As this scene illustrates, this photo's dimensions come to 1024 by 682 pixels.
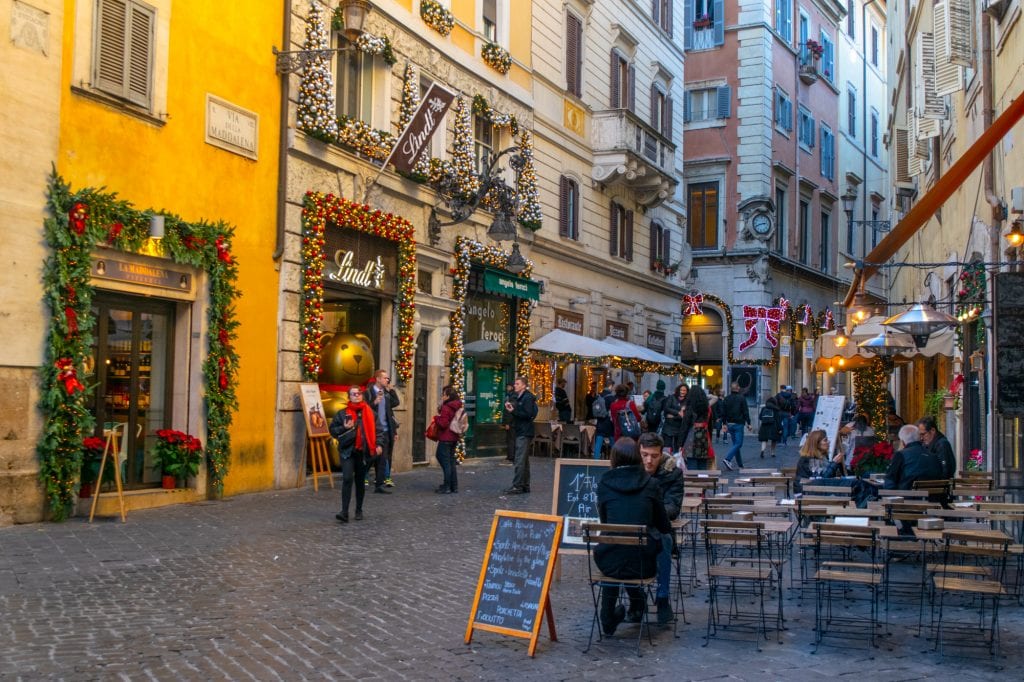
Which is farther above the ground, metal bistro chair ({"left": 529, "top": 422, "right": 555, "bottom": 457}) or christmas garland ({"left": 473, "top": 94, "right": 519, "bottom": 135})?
christmas garland ({"left": 473, "top": 94, "right": 519, "bottom": 135})

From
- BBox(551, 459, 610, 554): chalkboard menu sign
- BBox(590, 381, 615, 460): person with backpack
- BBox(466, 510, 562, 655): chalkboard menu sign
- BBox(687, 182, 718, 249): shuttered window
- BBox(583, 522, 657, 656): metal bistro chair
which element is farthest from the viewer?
BBox(687, 182, 718, 249): shuttered window

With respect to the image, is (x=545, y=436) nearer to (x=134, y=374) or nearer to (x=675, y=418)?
(x=675, y=418)

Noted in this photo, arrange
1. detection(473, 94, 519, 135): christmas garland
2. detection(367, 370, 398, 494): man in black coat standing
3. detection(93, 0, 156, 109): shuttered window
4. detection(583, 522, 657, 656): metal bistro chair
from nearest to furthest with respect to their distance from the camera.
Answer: detection(583, 522, 657, 656): metal bistro chair, detection(93, 0, 156, 109): shuttered window, detection(367, 370, 398, 494): man in black coat standing, detection(473, 94, 519, 135): christmas garland

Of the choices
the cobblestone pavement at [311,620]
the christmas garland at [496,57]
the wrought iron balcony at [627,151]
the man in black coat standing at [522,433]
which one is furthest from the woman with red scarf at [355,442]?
the wrought iron balcony at [627,151]

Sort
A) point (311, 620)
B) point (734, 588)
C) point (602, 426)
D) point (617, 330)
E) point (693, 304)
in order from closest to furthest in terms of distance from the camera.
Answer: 1. point (311, 620)
2. point (734, 588)
3. point (602, 426)
4. point (617, 330)
5. point (693, 304)

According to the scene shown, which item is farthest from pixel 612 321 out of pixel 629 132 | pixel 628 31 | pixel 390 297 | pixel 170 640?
pixel 170 640

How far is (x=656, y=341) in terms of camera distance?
33.2m

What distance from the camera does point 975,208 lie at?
16281 mm

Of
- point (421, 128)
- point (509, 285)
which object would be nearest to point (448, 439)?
point (421, 128)

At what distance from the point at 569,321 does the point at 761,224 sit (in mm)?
16877

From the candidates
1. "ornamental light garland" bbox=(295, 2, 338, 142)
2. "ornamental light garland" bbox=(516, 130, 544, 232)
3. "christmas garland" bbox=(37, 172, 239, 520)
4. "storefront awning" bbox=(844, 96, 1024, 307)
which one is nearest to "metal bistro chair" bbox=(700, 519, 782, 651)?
"storefront awning" bbox=(844, 96, 1024, 307)

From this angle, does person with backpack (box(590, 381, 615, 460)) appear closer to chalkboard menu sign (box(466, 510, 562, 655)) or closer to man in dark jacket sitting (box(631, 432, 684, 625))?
man in dark jacket sitting (box(631, 432, 684, 625))

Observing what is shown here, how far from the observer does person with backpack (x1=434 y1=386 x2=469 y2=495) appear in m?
15.9

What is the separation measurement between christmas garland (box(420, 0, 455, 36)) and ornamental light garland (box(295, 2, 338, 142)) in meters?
3.63
